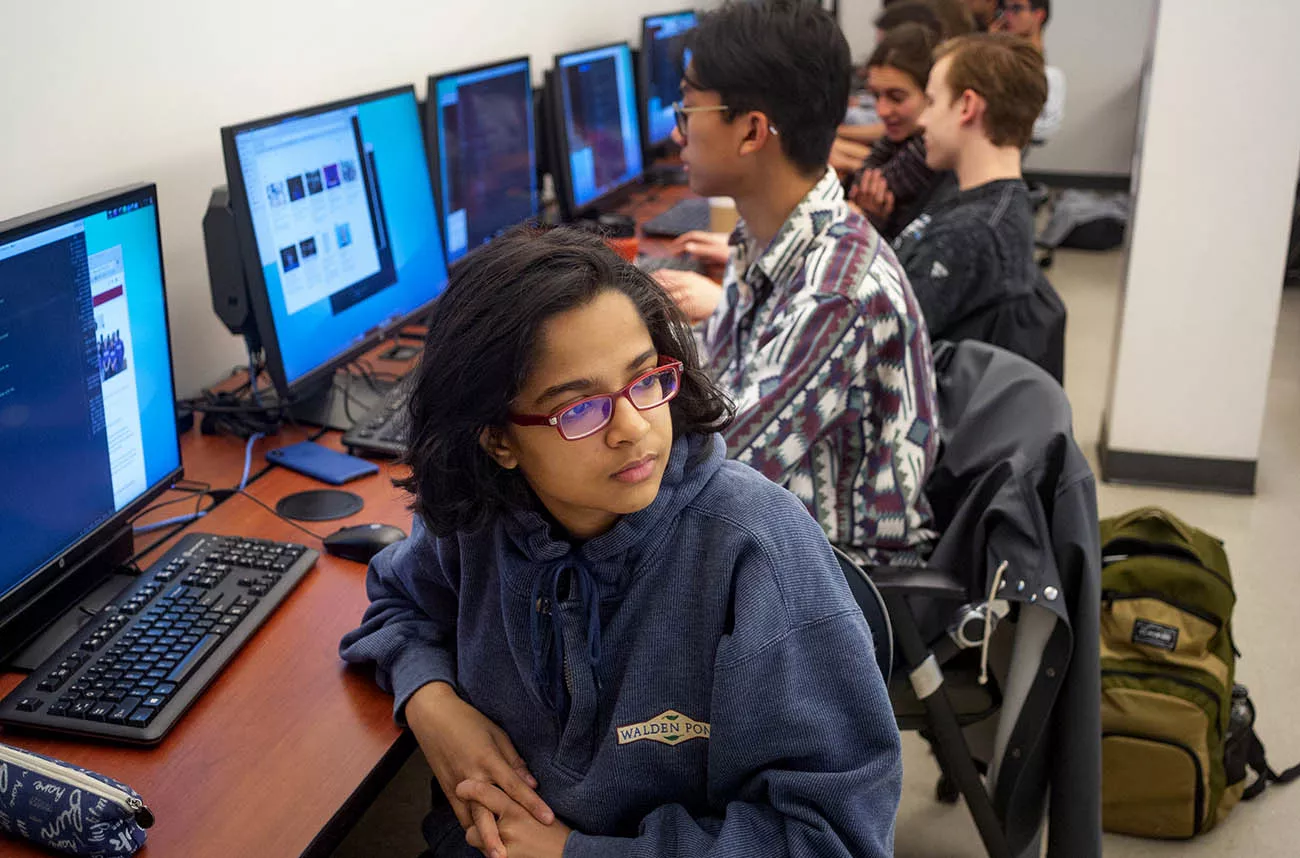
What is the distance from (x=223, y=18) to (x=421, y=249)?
1.69 ft

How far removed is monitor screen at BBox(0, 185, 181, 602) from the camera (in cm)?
122

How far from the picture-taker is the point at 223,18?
6.61ft

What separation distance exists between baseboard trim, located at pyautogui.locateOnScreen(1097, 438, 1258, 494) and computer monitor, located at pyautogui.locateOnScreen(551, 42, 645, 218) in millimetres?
1696

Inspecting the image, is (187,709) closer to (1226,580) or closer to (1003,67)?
(1226,580)

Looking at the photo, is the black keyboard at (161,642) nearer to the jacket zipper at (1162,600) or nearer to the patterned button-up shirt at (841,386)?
the patterned button-up shirt at (841,386)

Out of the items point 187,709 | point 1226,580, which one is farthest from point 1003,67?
point 187,709

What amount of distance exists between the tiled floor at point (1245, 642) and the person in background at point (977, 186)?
94 cm

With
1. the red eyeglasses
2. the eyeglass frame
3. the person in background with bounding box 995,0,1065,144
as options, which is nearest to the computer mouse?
the red eyeglasses

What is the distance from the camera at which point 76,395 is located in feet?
4.29

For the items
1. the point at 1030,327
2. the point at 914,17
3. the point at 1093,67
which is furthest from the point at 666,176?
the point at 1093,67

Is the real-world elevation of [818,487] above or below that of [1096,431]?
above

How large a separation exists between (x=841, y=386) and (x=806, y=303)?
13 centimetres

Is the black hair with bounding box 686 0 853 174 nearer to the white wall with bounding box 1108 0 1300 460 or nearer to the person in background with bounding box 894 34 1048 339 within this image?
the person in background with bounding box 894 34 1048 339

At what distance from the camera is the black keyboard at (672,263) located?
2779 millimetres
